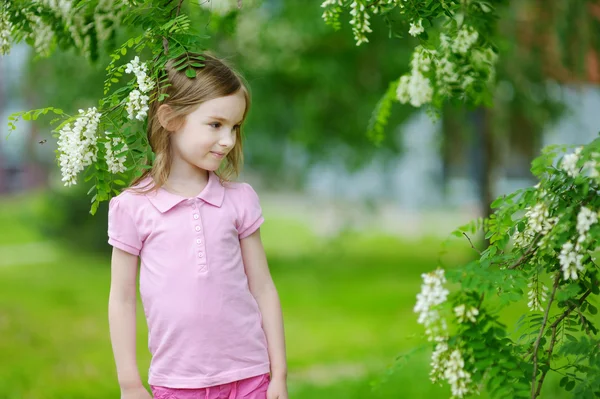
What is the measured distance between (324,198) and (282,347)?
69.5 feet

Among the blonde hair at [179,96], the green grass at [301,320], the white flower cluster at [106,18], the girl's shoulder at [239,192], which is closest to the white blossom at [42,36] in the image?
the white flower cluster at [106,18]

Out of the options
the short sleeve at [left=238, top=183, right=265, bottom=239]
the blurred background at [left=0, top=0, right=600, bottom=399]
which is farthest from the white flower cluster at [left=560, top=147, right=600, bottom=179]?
the blurred background at [left=0, top=0, right=600, bottom=399]

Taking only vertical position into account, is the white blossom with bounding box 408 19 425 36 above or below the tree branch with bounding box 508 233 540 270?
above

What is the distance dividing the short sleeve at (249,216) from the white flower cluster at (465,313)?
2.44 feet

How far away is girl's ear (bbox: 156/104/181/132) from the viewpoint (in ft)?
9.55

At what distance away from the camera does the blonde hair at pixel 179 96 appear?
9.42 feet

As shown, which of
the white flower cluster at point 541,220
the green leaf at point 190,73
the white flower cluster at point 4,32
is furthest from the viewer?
the white flower cluster at point 4,32

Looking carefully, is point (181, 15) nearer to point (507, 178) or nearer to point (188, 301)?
point (188, 301)

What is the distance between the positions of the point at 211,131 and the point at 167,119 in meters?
0.16

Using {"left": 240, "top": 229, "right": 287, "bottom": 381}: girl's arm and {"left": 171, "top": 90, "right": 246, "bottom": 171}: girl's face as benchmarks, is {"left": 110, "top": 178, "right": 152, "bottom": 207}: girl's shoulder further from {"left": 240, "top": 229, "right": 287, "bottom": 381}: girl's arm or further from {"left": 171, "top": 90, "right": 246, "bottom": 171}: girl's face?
{"left": 240, "top": 229, "right": 287, "bottom": 381}: girl's arm

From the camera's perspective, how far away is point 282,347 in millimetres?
3008

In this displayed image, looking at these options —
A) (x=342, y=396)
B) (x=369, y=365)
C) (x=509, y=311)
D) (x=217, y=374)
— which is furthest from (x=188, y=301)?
(x=509, y=311)

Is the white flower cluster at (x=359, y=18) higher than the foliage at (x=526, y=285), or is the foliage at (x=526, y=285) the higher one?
the white flower cluster at (x=359, y=18)

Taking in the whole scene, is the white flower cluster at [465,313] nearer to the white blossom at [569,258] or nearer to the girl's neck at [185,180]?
the white blossom at [569,258]
